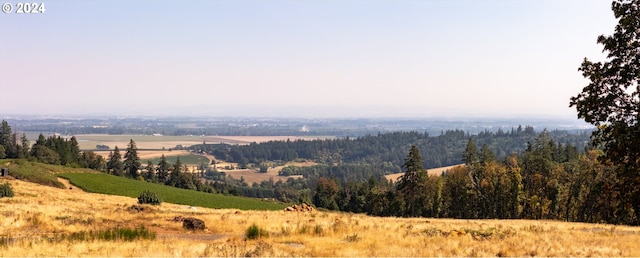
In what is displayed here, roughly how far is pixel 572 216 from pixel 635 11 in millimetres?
74903

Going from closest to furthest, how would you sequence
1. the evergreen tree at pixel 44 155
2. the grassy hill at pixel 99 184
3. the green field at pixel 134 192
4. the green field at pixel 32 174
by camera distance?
the green field at pixel 32 174, the grassy hill at pixel 99 184, the green field at pixel 134 192, the evergreen tree at pixel 44 155

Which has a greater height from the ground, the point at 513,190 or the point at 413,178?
the point at 413,178

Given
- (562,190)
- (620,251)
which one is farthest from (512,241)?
(562,190)

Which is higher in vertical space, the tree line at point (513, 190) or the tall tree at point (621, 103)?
the tall tree at point (621, 103)

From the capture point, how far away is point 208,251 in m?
15.9

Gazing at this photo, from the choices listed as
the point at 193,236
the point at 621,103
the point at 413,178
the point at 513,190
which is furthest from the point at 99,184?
the point at 621,103

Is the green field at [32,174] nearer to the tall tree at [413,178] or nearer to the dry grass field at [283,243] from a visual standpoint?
the dry grass field at [283,243]

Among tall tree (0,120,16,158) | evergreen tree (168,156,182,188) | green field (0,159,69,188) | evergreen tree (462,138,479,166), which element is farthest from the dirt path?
tall tree (0,120,16,158)

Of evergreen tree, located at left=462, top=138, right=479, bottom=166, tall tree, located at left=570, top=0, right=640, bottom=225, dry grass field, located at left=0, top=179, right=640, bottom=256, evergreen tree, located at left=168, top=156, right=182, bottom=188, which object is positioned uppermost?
tall tree, located at left=570, top=0, right=640, bottom=225

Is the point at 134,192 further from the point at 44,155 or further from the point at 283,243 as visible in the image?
the point at 283,243

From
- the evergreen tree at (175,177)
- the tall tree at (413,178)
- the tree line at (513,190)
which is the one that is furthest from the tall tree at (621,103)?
the evergreen tree at (175,177)

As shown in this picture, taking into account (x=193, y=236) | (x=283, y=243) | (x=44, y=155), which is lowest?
(x=44, y=155)

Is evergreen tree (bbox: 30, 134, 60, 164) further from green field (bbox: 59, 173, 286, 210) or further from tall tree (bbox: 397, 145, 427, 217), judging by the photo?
tall tree (bbox: 397, 145, 427, 217)

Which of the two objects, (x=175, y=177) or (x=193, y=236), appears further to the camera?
(x=175, y=177)
